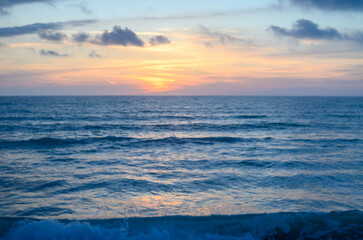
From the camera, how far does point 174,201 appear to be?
8.57 m

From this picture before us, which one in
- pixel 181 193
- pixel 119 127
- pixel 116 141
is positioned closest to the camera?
pixel 181 193

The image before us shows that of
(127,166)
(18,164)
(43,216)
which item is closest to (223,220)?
(43,216)

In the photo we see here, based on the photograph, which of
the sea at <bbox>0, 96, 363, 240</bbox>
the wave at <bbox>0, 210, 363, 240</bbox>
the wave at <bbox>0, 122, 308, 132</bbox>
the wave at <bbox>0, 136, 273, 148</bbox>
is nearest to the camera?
the wave at <bbox>0, 210, 363, 240</bbox>

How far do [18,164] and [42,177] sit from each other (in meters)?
3.34

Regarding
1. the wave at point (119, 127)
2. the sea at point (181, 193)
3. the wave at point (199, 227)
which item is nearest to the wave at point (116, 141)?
the sea at point (181, 193)

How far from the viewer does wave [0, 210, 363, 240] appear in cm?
674

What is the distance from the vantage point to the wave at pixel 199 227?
6738 millimetres

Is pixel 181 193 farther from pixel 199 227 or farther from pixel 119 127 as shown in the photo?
pixel 119 127

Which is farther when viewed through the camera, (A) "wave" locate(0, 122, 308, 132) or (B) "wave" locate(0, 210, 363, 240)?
(A) "wave" locate(0, 122, 308, 132)

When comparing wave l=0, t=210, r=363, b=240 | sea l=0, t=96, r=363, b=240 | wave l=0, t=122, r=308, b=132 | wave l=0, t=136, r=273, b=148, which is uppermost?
wave l=0, t=122, r=308, b=132

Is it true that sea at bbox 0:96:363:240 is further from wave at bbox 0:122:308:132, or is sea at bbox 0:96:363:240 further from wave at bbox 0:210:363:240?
wave at bbox 0:122:308:132

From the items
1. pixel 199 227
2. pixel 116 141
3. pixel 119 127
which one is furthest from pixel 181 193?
pixel 119 127

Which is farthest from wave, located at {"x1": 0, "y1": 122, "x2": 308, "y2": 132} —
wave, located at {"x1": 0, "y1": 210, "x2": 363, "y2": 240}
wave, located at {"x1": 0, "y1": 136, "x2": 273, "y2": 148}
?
wave, located at {"x1": 0, "y1": 210, "x2": 363, "y2": 240}

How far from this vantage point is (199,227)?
7.09 m
